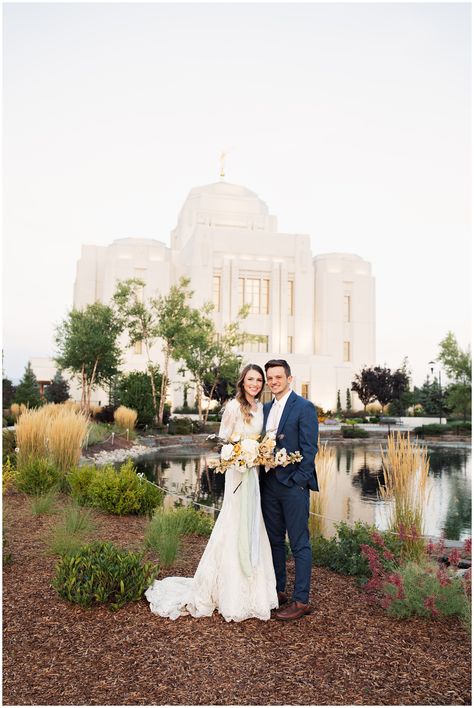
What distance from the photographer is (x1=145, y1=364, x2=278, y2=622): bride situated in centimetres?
388

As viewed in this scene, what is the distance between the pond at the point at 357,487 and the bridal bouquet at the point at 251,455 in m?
2.66

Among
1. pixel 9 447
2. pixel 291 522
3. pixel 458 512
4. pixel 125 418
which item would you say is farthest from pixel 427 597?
pixel 125 418

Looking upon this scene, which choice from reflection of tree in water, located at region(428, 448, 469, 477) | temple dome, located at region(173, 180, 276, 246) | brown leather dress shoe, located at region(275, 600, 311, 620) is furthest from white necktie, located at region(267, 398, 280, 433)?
temple dome, located at region(173, 180, 276, 246)

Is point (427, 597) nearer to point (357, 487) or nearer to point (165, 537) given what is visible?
point (165, 537)

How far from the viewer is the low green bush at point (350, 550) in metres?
5.05

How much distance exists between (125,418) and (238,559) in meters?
16.3

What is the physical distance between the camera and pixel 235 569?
389 centimetres

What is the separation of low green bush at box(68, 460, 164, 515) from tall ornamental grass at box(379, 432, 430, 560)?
331 centimetres

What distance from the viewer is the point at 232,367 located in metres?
26.4

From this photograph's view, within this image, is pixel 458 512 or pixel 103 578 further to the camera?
pixel 458 512

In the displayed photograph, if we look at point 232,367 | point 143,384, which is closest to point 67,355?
point 143,384

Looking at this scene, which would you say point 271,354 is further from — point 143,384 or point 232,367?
point 143,384

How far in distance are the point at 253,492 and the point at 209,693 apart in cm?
137

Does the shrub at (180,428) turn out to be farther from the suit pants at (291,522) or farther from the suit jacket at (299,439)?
the suit jacket at (299,439)
